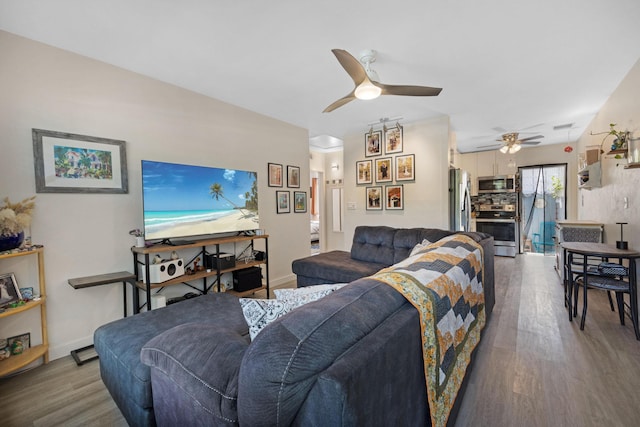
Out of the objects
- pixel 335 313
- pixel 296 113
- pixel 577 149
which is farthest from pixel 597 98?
pixel 335 313

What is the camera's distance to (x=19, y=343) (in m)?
2.17

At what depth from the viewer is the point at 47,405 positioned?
1.81 meters

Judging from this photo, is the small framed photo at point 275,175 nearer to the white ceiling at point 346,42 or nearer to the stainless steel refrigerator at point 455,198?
the white ceiling at point 346,42

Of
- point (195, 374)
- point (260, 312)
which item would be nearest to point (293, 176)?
point (260, 312)

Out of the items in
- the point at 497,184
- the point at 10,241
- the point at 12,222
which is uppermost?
the point at 497,184

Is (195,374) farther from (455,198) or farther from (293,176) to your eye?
(455,198)

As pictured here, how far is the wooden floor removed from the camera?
5.41 ft

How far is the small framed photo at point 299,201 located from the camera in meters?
4.72

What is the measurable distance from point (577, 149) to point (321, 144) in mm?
5616

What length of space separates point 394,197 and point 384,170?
51 cm

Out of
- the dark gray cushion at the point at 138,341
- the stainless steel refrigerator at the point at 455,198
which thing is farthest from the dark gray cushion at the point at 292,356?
the stainless steel refrigerator at the point at 455,198

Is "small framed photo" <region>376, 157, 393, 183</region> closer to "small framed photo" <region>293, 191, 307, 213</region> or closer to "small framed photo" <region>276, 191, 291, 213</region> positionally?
"small framed photo" <region>293, 191, 307, 213</region>

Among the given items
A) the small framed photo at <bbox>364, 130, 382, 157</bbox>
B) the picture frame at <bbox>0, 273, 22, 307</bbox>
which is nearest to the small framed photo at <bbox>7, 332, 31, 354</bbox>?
the picture frame at <bbox>0, 273, 22, 307</bbox>

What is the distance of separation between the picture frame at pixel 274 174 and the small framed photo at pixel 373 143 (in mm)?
1665
